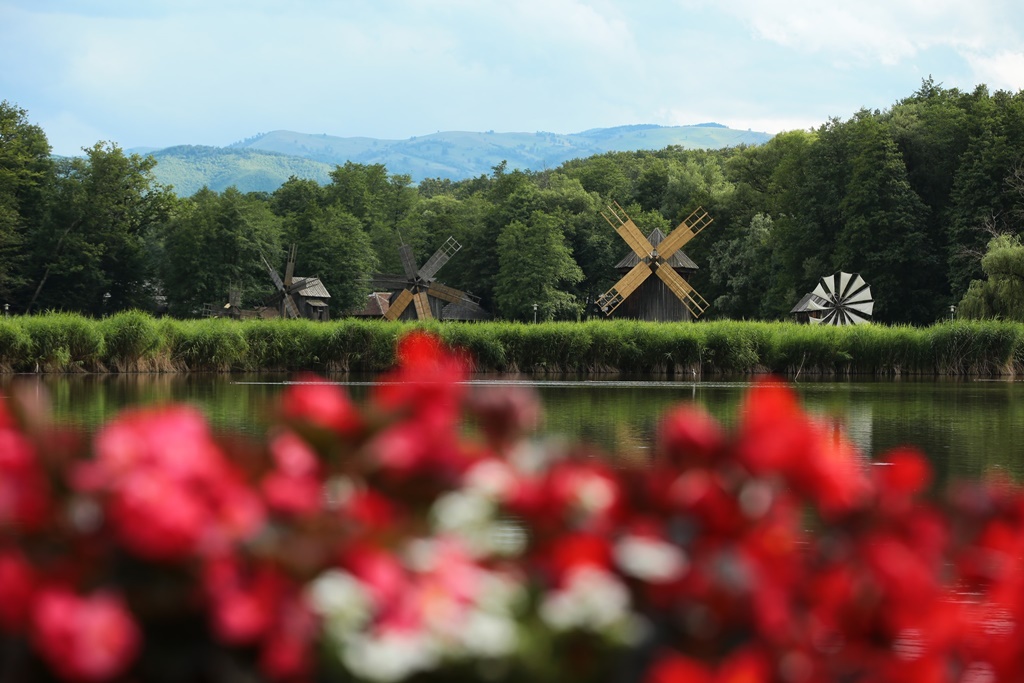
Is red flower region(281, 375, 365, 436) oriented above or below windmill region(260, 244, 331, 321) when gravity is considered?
above

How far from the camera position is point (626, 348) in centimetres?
3834

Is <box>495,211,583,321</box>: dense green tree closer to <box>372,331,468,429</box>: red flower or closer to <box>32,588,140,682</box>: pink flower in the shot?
<box>372,331,468,429</box>: red flower

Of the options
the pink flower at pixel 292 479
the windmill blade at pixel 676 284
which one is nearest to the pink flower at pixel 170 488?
the pink flower at pixel 292 479

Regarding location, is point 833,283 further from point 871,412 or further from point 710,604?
point 710,604

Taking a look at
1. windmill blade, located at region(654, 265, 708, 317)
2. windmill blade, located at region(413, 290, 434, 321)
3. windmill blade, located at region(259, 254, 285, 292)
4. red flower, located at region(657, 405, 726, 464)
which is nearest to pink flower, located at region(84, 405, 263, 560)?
red flower, located at region(657, 405, 726, 464)

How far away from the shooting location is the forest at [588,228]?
200 feet

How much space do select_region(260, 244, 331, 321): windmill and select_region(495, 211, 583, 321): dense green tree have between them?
36.2 feet

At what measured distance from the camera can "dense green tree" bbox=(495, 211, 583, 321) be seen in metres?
73.9

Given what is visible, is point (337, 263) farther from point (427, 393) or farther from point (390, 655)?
point (390, 655)

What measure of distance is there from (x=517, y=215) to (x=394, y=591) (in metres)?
78.1

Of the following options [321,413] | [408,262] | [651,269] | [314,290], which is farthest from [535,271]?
[321,413]

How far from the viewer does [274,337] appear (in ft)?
125

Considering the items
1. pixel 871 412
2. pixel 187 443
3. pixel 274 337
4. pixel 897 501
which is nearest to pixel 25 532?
pixel 187 443

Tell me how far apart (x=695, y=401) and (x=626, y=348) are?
1403 cm
